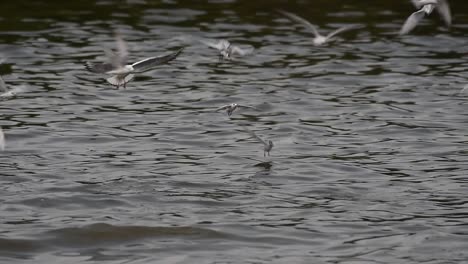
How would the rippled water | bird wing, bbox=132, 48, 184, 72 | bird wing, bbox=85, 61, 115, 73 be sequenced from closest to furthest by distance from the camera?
bird wing, bbox=132, 48, 184, 72, the rippled water, bird wing, bbox=85, 61, 115, 73

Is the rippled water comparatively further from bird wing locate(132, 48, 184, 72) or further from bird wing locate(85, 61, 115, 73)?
bird wing locate(132, 48, 184, 72)

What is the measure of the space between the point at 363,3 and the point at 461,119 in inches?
285

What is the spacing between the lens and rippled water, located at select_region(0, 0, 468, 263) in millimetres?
10625

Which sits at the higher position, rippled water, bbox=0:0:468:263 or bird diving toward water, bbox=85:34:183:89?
bird diving toward water, bbox=85:34:183:89

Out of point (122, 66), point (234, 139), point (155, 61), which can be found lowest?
point (234, 139)

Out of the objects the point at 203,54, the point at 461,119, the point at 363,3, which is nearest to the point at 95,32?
the point at 203,54

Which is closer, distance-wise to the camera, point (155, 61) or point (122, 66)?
point (155, 61)

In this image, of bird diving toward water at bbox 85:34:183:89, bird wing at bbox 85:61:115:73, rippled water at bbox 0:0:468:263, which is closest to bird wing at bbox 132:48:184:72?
bird diving toward water at bbox 85:34:183:89

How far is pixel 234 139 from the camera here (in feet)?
46.5

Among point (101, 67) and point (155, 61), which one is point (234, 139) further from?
point (155, 61)

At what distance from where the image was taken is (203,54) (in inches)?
732

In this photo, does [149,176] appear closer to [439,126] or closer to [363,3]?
[439,126]

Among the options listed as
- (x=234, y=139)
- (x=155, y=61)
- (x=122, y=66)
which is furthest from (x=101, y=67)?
(x=234, y=139)

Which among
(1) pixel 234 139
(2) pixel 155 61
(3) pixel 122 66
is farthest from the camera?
(1) pixel 234 139
